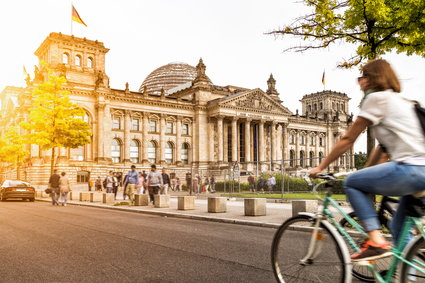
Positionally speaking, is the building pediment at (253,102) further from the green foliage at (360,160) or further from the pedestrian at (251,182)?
the green foliage at (360,160)

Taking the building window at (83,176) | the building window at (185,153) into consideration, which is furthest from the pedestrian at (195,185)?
the building window at (185,153)

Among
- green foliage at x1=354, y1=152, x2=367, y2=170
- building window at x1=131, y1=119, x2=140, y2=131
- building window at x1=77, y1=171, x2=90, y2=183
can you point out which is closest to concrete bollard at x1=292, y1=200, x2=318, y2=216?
green foliage at x1=354, y1=152, x2=367, y2=170

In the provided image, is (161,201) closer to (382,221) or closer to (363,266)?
(382,221)

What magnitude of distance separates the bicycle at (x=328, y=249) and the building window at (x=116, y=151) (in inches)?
2254

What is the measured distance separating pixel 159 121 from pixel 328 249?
201 feet

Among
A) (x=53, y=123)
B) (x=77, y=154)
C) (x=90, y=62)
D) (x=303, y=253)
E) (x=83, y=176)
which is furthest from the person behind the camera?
(x=90, y=62)

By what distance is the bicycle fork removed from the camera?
4.09 meters

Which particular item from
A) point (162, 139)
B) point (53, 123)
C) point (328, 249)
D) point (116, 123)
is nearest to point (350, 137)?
point (328, 249)

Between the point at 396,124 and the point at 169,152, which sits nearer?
the point at 396,124

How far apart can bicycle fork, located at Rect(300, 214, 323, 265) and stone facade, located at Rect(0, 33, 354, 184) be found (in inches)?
1801

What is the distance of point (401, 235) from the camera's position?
3572 mm

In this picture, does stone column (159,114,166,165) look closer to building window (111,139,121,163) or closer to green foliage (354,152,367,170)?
building window (111,139,121,163)

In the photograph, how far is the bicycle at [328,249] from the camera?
3.44 meters

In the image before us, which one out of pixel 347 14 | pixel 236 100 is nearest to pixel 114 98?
pixel 236 100
